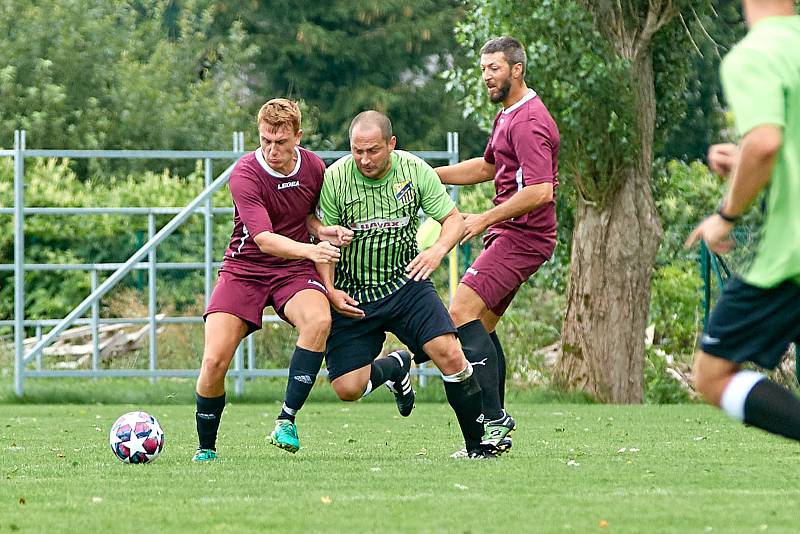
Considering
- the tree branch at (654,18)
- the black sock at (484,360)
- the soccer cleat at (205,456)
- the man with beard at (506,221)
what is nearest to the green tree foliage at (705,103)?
the tree branch at (654,18)

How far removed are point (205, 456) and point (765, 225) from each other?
12.0ft

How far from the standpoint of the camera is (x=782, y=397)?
471cm

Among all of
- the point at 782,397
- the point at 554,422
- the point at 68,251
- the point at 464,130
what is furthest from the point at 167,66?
the point at 782,397

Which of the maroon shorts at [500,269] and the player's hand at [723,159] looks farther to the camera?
the maroon shorts at [500,269]

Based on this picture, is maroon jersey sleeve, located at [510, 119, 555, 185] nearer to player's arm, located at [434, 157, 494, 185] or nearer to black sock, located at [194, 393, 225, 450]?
player's arm, located at [434, 157, 494, 185]

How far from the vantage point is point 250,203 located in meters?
7.33

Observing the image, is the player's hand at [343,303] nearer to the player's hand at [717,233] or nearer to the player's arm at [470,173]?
the player's arm at [470,173]

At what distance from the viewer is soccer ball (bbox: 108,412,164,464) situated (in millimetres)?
7152

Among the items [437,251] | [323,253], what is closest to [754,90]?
[437,251]

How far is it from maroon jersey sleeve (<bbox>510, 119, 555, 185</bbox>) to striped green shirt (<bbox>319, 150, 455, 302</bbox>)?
0.48 meters

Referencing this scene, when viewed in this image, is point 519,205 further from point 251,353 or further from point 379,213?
point 251,353

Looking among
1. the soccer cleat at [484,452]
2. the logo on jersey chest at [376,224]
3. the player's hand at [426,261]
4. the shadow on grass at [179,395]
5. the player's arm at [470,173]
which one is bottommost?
the shadow on grass at [179,395]

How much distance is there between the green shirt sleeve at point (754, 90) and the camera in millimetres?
4344

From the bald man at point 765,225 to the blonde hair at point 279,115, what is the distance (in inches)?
118
